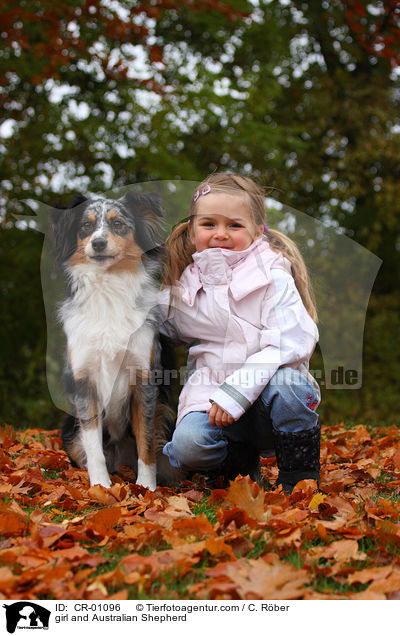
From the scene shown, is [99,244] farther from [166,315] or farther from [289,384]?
[289,384]

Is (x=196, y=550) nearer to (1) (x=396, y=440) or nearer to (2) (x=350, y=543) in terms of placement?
(2) (x=350, y=543)

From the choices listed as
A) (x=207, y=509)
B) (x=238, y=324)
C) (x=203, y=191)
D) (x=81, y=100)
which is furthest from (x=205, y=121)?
(x=207, y=509)

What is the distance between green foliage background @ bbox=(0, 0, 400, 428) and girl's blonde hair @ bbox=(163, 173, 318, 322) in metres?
2.51

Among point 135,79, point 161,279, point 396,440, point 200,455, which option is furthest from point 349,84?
point 200,455

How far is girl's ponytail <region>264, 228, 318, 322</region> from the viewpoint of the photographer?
2.92 metres

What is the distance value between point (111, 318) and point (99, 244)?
0.35m

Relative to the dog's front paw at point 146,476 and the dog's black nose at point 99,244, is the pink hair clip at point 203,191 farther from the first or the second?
the dog's front paw at point 146,476

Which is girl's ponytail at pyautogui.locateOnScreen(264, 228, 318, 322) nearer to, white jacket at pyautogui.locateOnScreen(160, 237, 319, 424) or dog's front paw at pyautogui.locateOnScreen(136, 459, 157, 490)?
white jacket at pyautogui.locateOnScreen(160, 237, 319, 424)

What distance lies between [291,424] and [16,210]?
4926mm

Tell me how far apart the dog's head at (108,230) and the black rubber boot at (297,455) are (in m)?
1.04

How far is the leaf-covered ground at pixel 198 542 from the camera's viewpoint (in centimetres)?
167
